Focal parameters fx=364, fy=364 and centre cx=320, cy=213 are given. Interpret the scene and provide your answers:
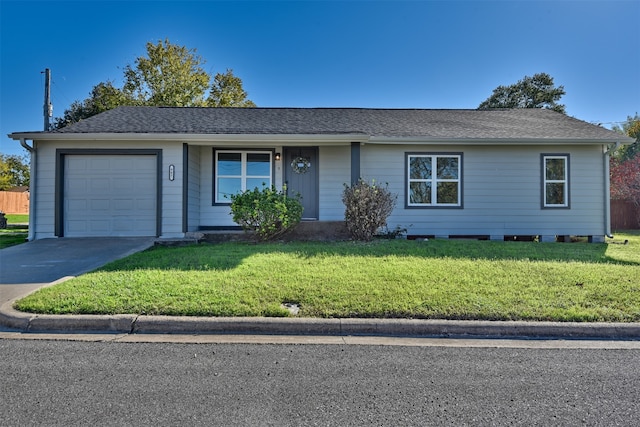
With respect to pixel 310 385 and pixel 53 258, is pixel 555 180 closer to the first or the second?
pixel 310 385

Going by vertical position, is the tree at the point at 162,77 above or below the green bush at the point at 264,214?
above

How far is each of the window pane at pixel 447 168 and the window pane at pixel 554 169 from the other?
2.65 metres

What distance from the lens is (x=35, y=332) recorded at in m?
4.00

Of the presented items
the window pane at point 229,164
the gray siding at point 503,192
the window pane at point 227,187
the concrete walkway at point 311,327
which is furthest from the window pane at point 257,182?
the concrete walkway at point 311,327

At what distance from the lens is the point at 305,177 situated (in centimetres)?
1110

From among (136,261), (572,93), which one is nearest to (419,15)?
(136,261)

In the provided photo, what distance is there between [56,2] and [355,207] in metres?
14.1

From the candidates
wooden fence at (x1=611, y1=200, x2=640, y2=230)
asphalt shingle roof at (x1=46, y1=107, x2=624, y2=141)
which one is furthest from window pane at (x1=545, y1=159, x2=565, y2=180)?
wooden fence at (x1=611, y1=200, x2=640, y2=230)

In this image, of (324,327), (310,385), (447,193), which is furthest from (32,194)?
(447,193)

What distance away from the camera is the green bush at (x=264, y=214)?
8555mm

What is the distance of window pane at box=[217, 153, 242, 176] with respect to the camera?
1098cm

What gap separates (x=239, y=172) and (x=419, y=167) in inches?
211

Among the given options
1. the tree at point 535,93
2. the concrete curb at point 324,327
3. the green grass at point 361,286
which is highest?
the tree at point 535,93

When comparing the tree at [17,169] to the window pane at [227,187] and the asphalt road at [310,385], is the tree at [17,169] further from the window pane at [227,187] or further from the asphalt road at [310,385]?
the asphalt road at [310,385]
